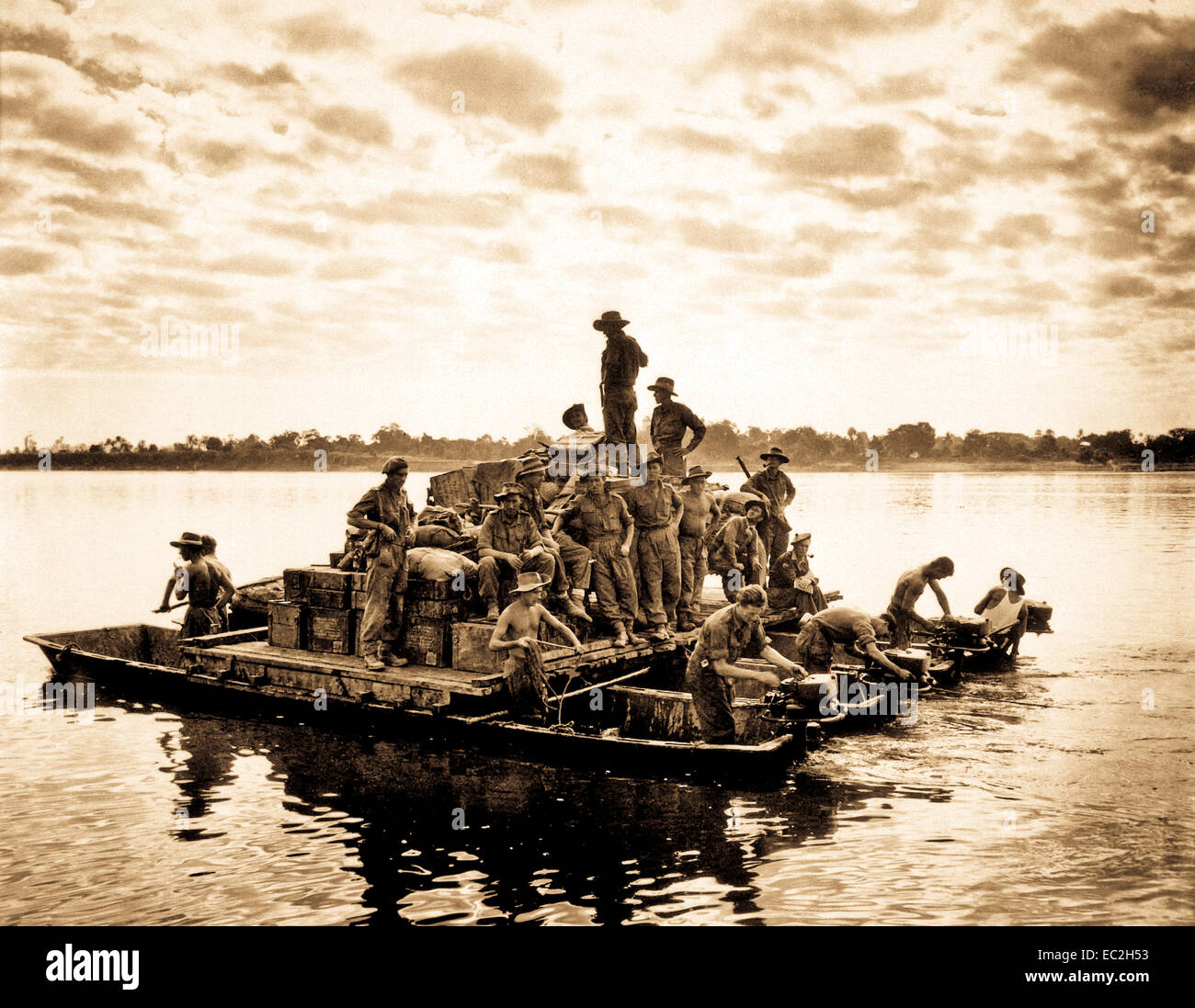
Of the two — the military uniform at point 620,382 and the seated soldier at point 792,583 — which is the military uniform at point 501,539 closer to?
the military uniform at point 620,382

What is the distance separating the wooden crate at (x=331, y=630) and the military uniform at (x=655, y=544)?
12.4 ft

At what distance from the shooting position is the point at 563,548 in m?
11.6

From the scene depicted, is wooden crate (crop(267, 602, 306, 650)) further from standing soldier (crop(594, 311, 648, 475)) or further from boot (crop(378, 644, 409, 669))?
standing soldier (crop(594, 311, 648, 475))

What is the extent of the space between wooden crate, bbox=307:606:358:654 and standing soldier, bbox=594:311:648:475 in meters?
4.98

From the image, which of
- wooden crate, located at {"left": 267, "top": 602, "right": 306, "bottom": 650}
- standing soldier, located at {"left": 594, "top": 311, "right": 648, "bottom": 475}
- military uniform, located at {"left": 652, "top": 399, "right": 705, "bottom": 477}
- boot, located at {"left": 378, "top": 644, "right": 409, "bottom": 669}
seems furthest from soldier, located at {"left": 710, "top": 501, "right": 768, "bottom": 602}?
wooden crate, located at {"left": 267, "top": 602, "right": 306, "bottom": 650}

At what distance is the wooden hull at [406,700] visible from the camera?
28.3 feet

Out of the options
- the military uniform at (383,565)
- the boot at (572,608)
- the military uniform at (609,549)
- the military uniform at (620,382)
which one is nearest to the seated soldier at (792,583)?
the military uniform at (620,382)

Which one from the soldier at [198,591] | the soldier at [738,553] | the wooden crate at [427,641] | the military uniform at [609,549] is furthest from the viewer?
the soldier at [198,591]

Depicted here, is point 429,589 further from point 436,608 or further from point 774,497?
point 774,497

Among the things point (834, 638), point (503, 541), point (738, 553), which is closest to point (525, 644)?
point (503, 541)
